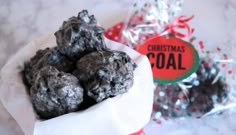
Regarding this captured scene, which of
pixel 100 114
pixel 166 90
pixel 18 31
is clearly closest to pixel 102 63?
pixel 100 114

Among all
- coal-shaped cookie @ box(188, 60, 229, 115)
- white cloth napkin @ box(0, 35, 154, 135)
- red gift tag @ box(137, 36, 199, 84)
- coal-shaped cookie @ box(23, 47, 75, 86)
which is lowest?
coal-shaped cookie @ box(188, 60, 229, 115)

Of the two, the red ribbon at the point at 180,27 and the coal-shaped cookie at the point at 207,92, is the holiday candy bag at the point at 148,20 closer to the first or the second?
the red ribbon at the point at 180,27

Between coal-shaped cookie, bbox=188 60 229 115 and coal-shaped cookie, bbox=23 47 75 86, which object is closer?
coal-shaped cookie, bbox=23 47 75 86

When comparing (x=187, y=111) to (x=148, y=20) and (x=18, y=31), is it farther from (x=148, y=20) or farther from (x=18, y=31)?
(x=18, y=31)

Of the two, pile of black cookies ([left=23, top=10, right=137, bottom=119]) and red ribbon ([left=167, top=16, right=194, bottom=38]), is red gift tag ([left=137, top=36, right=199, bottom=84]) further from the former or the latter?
pile of black cookies ([left=23, top=10, right=137, bottom=119])

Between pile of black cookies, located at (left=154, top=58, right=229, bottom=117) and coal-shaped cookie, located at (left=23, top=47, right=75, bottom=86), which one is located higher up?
coal-shaped cookie, located at (left=23, top=47, right=75, bottom=86)

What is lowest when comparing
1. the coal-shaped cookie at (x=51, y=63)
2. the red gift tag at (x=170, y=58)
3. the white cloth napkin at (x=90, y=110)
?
the red gift tag at (x=170, y=58)

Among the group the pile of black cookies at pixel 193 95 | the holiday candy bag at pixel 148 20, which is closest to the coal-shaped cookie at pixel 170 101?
the pile of black cookies at pixel 193 95

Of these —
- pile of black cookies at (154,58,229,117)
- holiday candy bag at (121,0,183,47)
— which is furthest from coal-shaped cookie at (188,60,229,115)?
holiday candy bag at (121,0,183,47)
